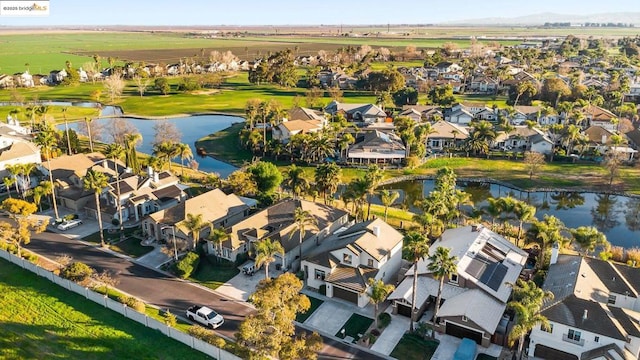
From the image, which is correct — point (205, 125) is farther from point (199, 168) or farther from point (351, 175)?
point (351, 175)

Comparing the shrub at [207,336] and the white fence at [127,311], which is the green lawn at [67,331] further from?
the shrub at [207,336]


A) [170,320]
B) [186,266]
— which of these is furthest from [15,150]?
[170,320]

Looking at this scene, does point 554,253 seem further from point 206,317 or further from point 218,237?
point 218,237

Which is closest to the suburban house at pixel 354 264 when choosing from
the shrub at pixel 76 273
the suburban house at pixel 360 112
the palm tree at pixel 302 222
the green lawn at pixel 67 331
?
the palm tree at pixel 302 222

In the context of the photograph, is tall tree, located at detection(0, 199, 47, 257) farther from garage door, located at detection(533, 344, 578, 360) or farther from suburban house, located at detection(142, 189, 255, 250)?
garage door, located at detection(533, 344, 578, 360)

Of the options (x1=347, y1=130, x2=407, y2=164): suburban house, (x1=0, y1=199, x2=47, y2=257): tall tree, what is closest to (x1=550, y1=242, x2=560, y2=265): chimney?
(x1=347, y1=130, x2=407, y2=164): suburban house
